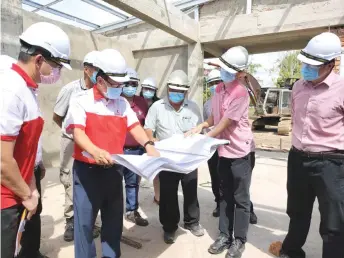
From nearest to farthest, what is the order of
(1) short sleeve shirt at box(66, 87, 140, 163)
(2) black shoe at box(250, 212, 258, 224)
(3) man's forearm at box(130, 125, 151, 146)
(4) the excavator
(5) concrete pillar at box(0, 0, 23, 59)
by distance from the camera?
1. (1) short sleeve shirt at box(66, 87, 140, 163)
2. (3) man's forearm at box(130, 125, 151, 146)
3. (5) concrete pillar at box(0, 0, 23, 59)
4. (2) black shoe at box(250, 212, 258, 224)
5. (4) the excavator

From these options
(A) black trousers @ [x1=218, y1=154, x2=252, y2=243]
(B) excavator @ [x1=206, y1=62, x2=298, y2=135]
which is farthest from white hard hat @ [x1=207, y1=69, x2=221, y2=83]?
(B) excavator @ [x1=206, y1=62, x2=298, y2=135]

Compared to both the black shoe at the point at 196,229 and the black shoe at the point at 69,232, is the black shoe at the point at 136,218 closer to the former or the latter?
the black shoe at the point at 196,229

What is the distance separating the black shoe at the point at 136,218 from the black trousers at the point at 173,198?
0.43 meters

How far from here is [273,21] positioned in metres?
6.43

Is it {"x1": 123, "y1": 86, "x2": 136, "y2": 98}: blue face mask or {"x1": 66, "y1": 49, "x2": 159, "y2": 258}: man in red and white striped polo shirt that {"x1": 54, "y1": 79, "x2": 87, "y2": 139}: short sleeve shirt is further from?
{"x1": 66, "y1": 49, "x2": 159, "y2": 258}: man in red and white striped polo shirt

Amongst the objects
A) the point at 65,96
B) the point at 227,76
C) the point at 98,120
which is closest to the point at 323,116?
the point at 227,76

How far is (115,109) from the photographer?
2193mm

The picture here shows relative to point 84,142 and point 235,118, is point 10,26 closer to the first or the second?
point 84,142

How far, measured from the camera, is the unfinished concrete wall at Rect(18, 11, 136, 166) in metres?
5.87

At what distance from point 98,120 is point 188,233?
1877 millimetres

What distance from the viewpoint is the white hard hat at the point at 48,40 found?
1.60 meters

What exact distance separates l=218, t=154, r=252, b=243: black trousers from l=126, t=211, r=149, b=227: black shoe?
39.4 inches

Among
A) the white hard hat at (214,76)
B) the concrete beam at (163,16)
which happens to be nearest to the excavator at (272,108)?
the concrete beam at (163,16)

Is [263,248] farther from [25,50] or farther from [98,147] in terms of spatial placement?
[25,50]
